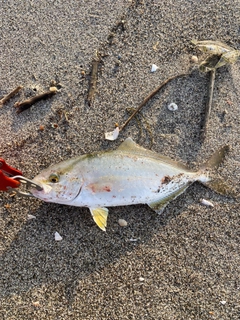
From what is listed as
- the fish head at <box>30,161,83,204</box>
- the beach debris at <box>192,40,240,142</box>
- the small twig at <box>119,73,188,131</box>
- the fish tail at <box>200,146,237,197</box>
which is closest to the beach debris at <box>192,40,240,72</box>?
the beach debris at <box>192,40,240,142</box>

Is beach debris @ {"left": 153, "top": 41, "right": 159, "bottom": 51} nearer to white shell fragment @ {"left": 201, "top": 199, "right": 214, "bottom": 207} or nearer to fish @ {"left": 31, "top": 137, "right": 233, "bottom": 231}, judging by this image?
fish @ {"left": 31, "top": 137, "right": 233, "bottom": 231}

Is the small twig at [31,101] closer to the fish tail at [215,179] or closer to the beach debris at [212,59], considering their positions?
the beach debris at [212,59]

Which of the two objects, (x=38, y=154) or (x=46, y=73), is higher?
(x=46, y=73)

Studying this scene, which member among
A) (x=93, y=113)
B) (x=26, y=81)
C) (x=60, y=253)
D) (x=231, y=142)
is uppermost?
(x=26, y=81)

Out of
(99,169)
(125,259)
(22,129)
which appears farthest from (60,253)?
(22,129)

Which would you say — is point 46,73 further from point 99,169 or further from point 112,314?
point 112,314

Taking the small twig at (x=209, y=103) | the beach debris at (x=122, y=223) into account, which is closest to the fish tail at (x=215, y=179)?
the small twig at (x=209, y=103)

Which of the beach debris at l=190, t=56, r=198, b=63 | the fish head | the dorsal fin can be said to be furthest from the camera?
the beach debris at l=190, t=56, r=198, b=63
